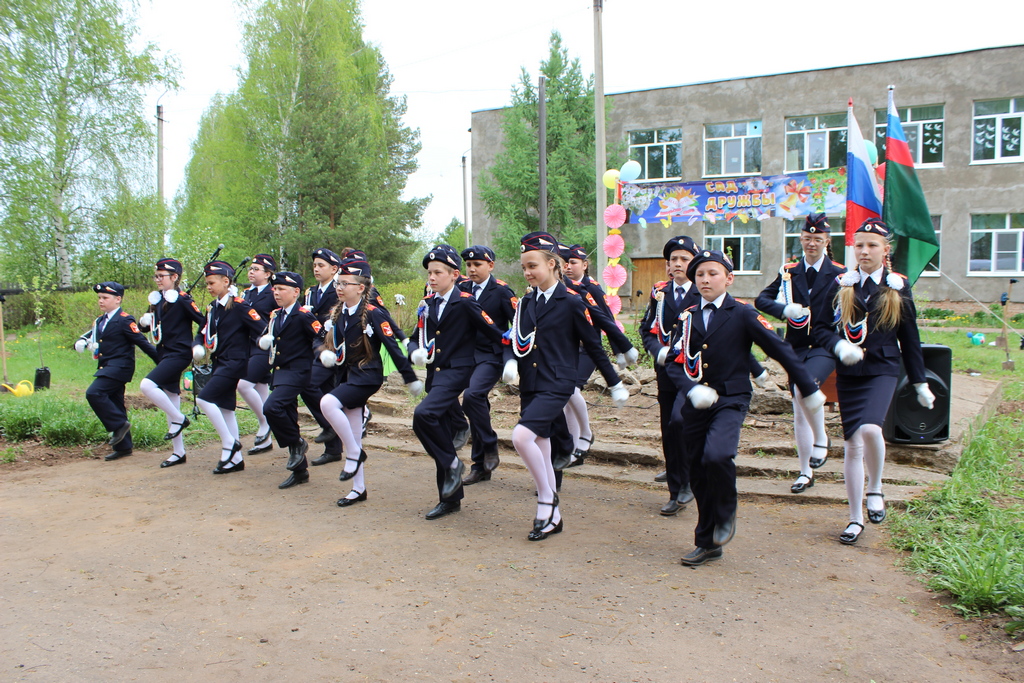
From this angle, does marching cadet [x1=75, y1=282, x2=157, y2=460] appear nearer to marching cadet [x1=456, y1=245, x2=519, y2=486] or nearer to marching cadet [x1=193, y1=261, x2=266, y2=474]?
marching cadet [x1=193, y1=261, x2=266, y2=474]

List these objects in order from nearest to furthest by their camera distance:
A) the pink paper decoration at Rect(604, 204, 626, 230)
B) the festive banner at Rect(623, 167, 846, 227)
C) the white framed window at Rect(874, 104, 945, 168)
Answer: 1. the pink paper decoration at Rect(604, 204, 626, 230)
2. the festive banner at Rect(623, 167, 846, 227)
3. the white framed window at Rect(874, 104, 945, 168)

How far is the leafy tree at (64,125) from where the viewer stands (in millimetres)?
20141

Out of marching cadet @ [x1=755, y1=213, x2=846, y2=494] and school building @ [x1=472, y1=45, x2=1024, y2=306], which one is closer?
marching cadet @ [x1=755, y1=213, x2=846, y2=494]

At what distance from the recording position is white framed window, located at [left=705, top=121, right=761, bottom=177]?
27.0m

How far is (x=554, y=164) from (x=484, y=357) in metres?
21.8

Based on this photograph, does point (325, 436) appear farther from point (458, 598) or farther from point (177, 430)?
point (458, 598)

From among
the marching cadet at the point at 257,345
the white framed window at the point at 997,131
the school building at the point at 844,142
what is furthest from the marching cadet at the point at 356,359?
the white framed window at the point at 997,131

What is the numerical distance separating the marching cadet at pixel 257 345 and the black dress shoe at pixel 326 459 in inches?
25.7

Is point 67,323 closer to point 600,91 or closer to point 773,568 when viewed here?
point 600,91

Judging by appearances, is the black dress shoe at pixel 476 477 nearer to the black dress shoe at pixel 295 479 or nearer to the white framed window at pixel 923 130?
the black dress shoe at pixel 295 479

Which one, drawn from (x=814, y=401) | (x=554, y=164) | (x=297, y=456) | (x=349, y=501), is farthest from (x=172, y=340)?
(x=554, y=164)

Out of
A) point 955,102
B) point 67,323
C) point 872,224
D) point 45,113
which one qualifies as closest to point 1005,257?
point 955,102

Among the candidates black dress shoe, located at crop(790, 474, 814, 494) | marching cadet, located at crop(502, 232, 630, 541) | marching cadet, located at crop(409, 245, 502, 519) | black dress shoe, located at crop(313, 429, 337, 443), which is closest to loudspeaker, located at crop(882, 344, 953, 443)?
black dress shoe, located at crop(790, 474, 814, 494)

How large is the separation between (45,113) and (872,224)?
23.3m
